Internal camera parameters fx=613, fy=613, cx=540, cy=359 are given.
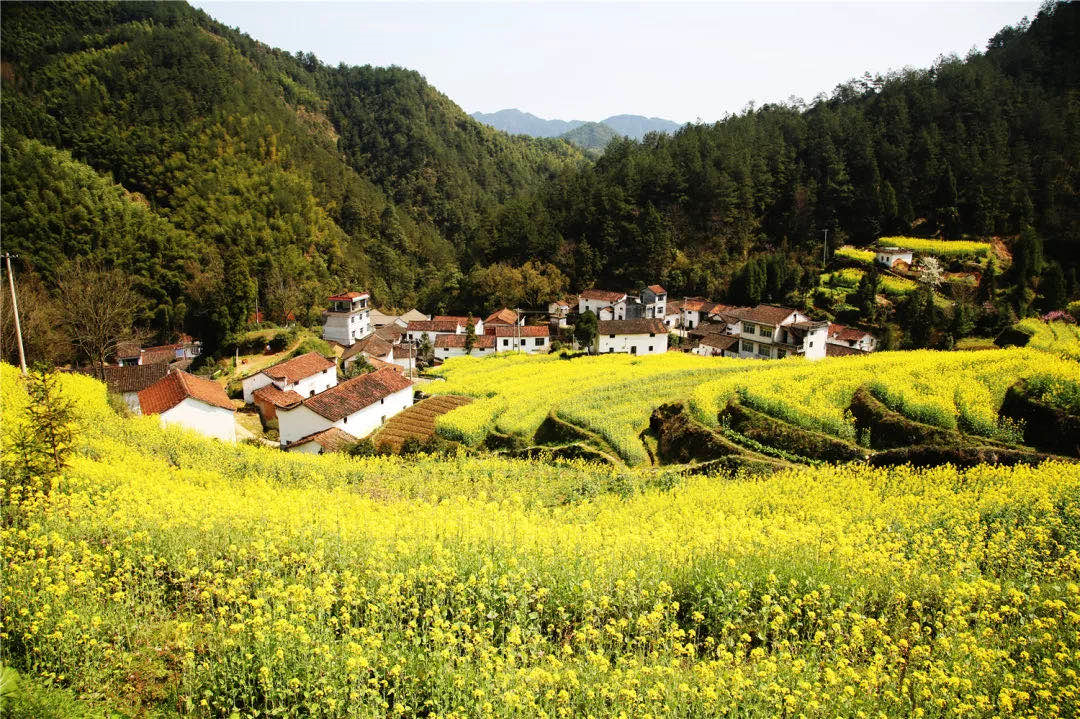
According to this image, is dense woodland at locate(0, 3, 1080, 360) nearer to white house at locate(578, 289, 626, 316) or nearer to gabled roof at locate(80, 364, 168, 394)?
white house at locate(578, 289, 626, 316)

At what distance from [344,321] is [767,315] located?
34419 mm

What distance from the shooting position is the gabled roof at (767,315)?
135 feet

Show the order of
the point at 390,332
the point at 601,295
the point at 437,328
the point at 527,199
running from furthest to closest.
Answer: the point at 527,199 < the point at 601,295 < the point at 390,332 < the point at 437,328

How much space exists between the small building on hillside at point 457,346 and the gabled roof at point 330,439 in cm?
2472

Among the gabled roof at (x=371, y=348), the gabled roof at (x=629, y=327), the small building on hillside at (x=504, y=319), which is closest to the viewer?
the gabled roof at (x=629, y=327)

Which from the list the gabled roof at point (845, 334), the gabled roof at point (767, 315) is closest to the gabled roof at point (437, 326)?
the gabled roof at point (767, 315)

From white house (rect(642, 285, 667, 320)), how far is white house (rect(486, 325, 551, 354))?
32.9ft

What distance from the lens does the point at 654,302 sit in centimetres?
5503

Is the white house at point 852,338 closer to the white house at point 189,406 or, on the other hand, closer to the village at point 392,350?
the village at point 392,350

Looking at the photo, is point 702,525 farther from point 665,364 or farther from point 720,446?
point 665,364

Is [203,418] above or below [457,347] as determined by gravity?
above

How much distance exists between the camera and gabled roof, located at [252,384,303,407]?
31.8 meters

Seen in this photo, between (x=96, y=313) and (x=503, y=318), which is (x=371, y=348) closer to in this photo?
(x=503, y=318)

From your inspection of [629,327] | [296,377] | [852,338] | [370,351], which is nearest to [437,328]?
[370,351]
